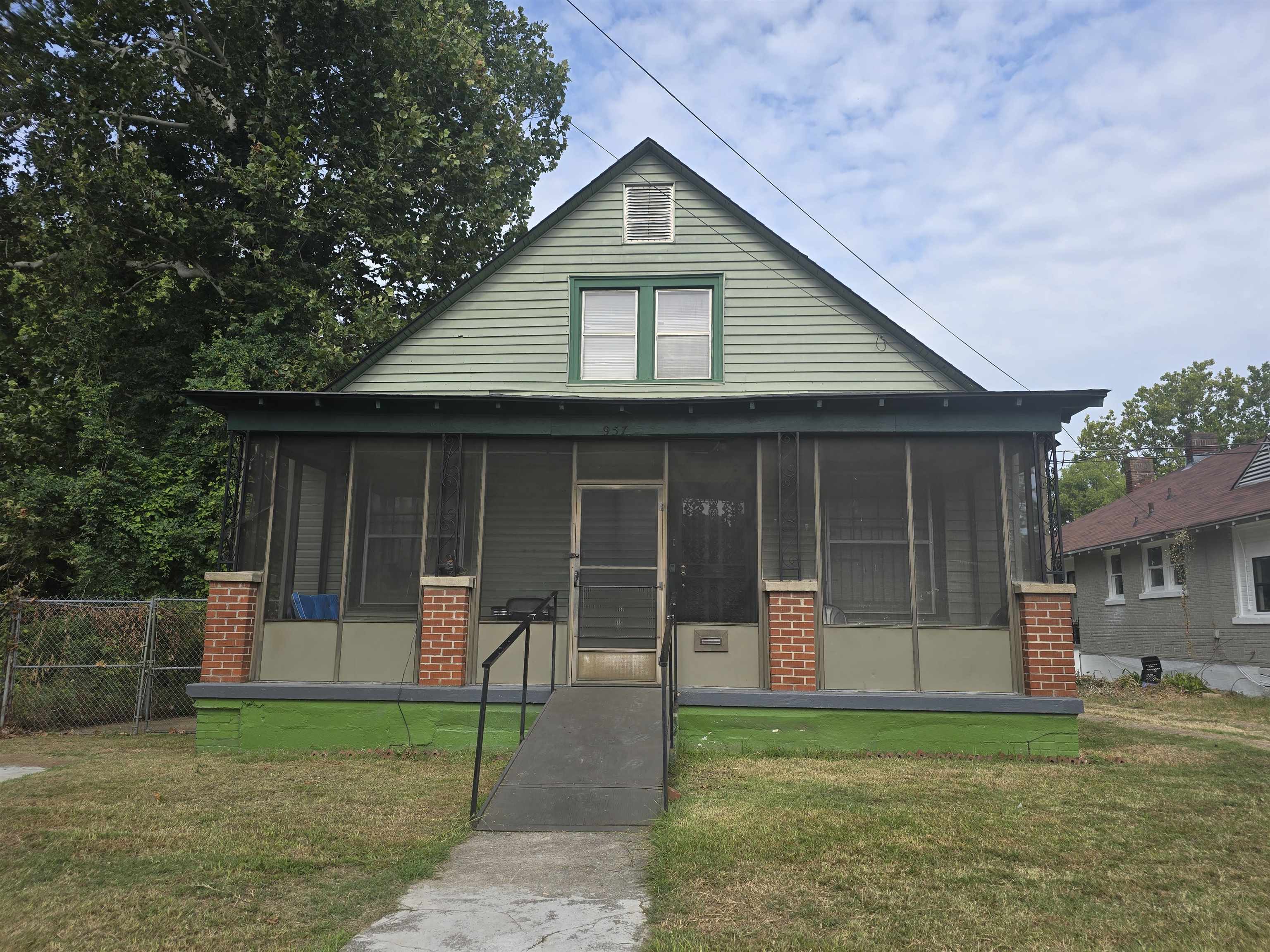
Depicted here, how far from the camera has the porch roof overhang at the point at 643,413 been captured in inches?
357

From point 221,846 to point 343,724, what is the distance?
3.67m

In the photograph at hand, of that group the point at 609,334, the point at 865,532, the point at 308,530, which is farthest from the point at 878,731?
the point at 308,530

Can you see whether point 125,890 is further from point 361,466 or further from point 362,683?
point 361,466

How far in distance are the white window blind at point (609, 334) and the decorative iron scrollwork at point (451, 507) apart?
2435mm

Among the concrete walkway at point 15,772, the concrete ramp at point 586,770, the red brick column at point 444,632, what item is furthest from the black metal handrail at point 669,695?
the concrete walkway at point 15,772

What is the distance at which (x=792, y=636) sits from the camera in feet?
29.4

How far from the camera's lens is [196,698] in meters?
9.19

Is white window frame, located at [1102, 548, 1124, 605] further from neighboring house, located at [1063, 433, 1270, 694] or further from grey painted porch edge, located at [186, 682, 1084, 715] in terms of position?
grey painted porch edge, located at [186, 682, 1084, 715]

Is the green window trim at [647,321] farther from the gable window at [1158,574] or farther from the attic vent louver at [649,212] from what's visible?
the gable window at [1158,574]

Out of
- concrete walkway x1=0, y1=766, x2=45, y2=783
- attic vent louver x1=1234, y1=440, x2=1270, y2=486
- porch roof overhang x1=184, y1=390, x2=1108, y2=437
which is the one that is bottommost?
concrete walkway x1=0, y1=766, x2=45, y2=783

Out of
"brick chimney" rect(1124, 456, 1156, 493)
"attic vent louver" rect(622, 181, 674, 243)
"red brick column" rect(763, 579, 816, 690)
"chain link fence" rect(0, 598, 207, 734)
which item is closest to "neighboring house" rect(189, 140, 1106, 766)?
"red brick column" rect(763, 579, 816, 690)

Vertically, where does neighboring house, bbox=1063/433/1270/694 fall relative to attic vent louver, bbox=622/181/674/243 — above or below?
below

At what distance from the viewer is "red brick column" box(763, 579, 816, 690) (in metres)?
8.92

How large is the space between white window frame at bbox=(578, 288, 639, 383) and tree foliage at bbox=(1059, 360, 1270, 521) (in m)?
37.2
